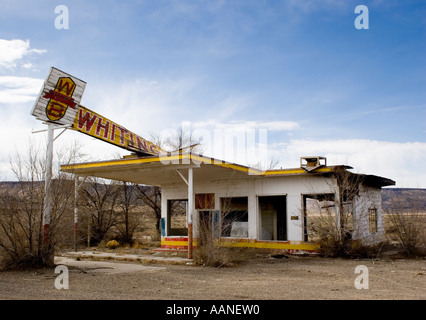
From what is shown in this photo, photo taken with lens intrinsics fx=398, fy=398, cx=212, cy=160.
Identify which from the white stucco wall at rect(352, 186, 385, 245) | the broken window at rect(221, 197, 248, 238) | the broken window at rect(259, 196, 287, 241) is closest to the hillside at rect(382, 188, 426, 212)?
the white stucco wall at rect(352, 186, 385, 245)

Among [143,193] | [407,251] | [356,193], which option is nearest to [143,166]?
[356,193]

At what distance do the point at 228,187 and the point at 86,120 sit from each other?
7572 mm

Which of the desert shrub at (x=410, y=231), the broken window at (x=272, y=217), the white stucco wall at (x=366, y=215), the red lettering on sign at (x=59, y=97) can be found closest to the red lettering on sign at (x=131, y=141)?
the red lettering on sign at (x=59, y=97)

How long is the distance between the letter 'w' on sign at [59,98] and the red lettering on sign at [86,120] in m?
0.31

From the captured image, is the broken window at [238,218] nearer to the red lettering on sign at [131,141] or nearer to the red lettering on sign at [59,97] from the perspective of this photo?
the red lettering on sign at [131,141]

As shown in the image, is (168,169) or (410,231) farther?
(410,231)

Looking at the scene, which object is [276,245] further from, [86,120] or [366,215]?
[86,120]

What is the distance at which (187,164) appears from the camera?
1452cm

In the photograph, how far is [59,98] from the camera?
499 inches

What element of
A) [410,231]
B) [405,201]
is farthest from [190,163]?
[410,231]

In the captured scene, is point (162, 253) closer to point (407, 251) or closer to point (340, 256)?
point (340, 256)

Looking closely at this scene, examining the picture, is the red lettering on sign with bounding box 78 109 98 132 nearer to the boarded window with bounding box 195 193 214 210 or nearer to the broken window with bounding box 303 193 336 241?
the boarded window with bounding box 195 193 214 210

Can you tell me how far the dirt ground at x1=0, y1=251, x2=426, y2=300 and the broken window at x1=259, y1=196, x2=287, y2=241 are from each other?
5315 millimetres

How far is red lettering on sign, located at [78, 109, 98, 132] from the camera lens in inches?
528
